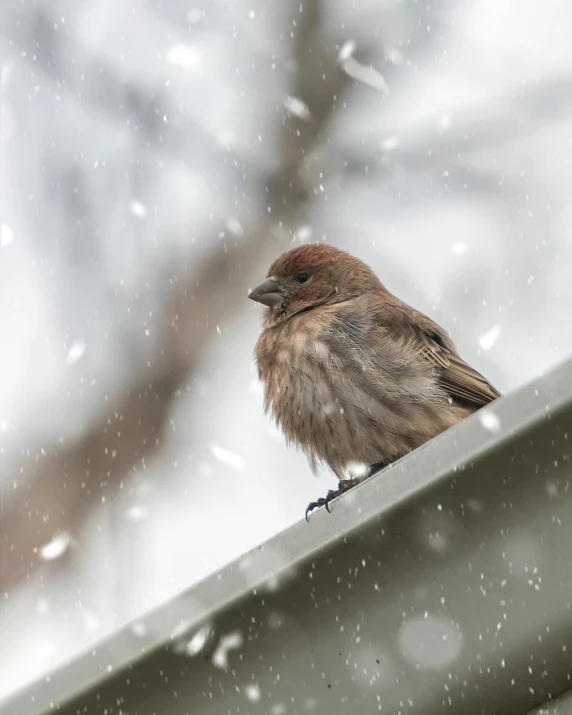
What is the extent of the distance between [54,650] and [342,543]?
4.85 metres

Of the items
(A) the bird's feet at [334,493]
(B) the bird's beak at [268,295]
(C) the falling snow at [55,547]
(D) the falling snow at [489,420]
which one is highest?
(D) the falling snow at [489,420]

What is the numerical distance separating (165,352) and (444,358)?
7.37ft

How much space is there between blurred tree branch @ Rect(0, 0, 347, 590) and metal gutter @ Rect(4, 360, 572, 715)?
352cm

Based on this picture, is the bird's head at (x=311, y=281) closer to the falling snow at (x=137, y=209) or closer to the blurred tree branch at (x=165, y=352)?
the blurred tree branch at (x=165, y=352)

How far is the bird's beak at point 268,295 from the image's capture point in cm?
413

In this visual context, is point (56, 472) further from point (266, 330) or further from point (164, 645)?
point (164, 645)

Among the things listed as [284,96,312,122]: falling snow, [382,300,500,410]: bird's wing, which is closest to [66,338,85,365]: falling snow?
[284,96,312,122]: falling snow

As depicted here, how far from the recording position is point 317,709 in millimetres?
→ 1438

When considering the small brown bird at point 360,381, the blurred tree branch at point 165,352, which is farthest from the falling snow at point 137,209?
the small brown bird at point 360,381

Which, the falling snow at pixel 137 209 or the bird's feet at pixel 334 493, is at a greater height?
the bird's feet at pixel 334 493

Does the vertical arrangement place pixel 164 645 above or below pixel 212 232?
above

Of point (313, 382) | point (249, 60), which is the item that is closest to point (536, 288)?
point (313, 382)

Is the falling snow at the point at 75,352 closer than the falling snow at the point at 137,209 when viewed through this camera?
Yes

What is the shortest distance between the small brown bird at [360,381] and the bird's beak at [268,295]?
0.08 meters
